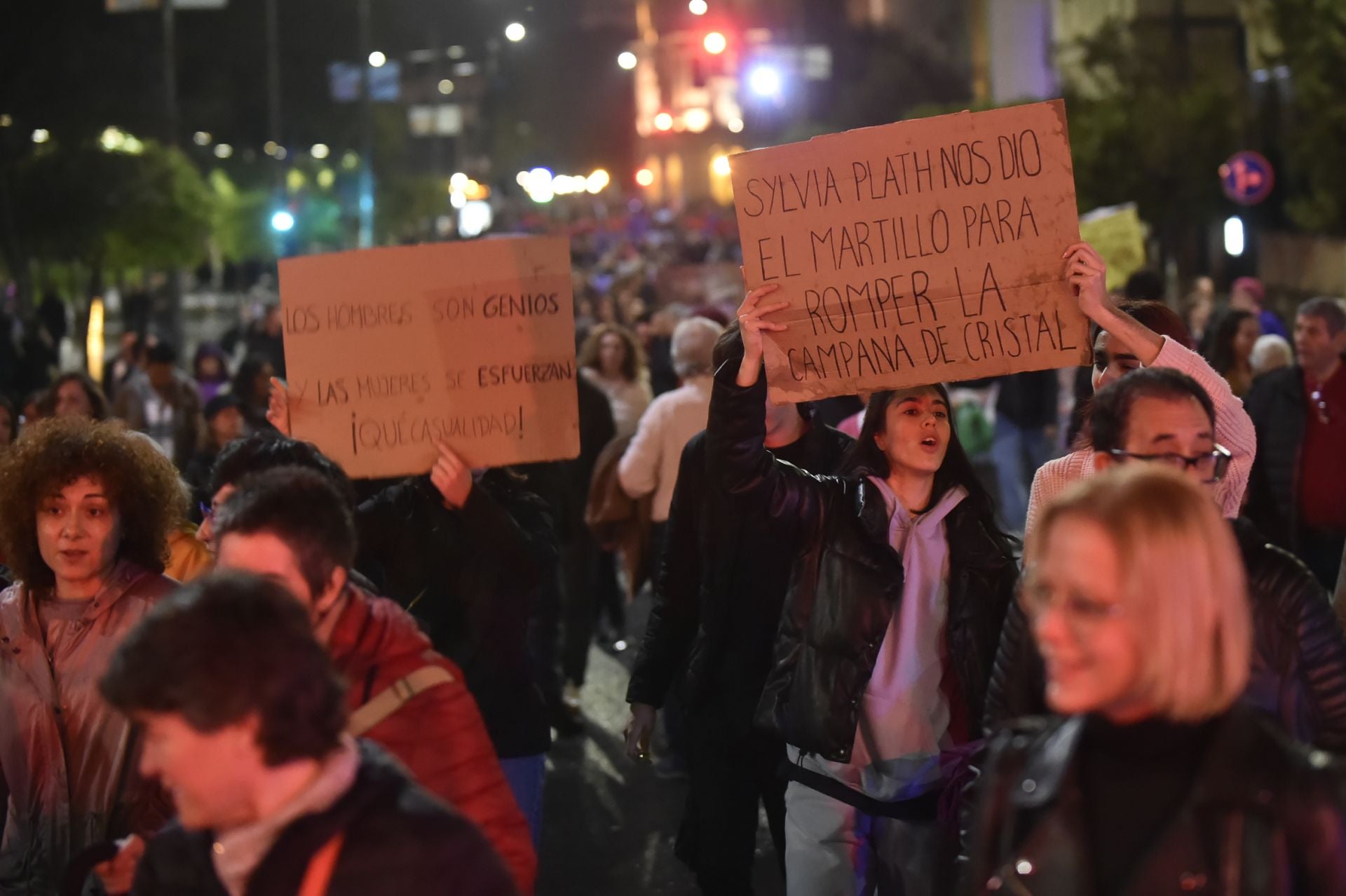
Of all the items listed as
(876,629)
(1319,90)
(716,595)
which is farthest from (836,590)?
(1319,90)

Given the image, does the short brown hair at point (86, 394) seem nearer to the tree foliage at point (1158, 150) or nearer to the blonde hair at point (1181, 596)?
the blonde hair at point (1181, 596)

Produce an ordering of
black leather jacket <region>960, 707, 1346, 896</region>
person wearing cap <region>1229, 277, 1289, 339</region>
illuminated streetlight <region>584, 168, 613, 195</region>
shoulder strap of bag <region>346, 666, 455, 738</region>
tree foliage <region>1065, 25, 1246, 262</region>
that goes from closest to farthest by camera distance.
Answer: black leather jacket <region>960, 707, 1346, 896</region>, shoulder strap of bag <region>346, 666, 455, 738</region>, person wearing cap <region>1229, 277, 1289, 339</region>, tree foliage <region>1065, 25, 1246, 262</region>, illuminated streetlight <region>584, 168, 613, 195</region>

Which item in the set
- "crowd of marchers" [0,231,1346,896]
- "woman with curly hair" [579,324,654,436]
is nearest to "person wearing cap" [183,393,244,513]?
"crowd of marchers" [0,231,1346,896]

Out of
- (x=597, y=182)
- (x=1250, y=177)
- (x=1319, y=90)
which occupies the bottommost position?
(x=1250, y=177)

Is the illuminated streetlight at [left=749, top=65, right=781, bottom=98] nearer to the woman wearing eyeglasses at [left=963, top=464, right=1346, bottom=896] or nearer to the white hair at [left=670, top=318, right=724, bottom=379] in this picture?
the white hair at [left=670, top=318, right=724, bottom=379]

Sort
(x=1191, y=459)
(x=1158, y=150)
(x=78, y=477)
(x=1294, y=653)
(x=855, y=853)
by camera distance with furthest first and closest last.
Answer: (x=1158, y=150) → (x=855, y=853) → (x=78, y=477) → (x=1191, y=459) → (x=1294, y=653)

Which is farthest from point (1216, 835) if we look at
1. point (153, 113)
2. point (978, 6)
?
point (978, 6)

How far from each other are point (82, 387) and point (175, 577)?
416 cm

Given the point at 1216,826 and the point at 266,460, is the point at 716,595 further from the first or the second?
the point at 1216,826

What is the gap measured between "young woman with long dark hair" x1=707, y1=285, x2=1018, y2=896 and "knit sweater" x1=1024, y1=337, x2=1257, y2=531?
0.56 feet

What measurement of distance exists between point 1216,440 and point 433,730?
217 centimetres

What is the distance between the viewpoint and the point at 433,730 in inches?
123

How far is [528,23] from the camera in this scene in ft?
338

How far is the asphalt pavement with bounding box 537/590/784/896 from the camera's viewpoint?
6805mm
